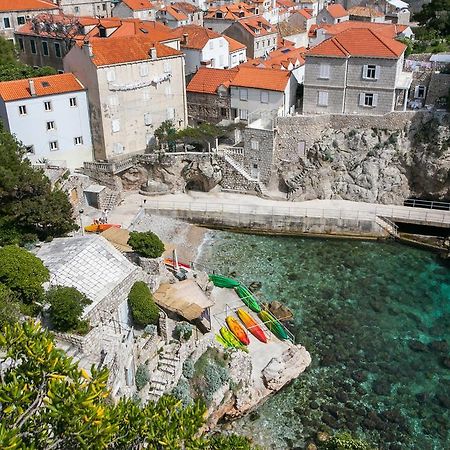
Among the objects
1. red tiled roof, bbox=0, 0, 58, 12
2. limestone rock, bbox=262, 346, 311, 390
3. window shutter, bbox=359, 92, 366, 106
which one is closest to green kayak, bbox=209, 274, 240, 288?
limestone rock, bbox=262, 346, 311, 390

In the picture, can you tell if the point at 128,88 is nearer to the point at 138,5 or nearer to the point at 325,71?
the point at 325,71

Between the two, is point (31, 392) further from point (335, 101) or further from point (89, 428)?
point (335, 101)

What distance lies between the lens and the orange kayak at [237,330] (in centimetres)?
3205

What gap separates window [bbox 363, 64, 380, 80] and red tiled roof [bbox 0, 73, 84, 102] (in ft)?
85.5

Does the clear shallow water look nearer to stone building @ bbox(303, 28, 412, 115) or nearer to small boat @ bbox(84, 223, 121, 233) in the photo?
small boat @ bbox(84, 223, 121, 233)

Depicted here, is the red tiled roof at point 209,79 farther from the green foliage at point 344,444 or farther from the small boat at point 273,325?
the green foliage at point 344,444

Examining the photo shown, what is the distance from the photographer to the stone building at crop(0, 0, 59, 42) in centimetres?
6469

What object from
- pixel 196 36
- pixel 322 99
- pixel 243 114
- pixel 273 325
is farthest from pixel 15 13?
pixel 273 325

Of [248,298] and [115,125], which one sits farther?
[115,125]

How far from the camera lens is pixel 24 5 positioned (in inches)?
2635

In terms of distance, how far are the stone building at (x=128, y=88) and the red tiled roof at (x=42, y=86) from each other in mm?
1086

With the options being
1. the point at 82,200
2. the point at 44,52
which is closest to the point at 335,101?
the point at 82,200

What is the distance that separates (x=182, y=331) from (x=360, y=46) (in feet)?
109

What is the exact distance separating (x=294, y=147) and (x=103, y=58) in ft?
63.8
